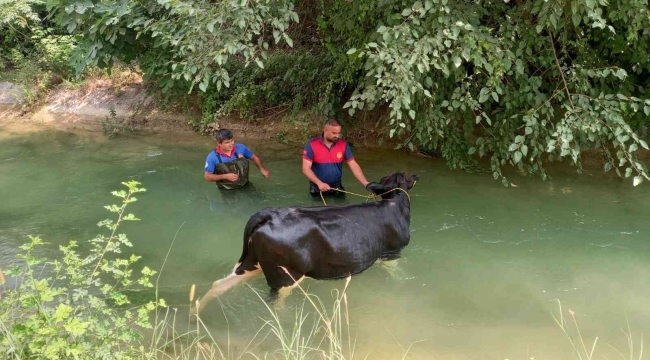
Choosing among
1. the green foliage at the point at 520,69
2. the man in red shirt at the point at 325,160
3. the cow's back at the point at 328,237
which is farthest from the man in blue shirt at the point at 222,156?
the cow's back at the point at 328,237

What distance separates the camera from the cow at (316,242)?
4355 mm

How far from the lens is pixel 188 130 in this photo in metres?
11.4

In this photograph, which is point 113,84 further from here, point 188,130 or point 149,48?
point 149,48

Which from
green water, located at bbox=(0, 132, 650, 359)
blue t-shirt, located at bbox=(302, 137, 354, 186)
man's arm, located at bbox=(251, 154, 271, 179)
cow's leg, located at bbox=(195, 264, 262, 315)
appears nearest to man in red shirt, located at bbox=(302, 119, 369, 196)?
blue t-shirt, located at bbox=(302, 137, 354, 186)

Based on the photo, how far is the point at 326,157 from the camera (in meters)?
6.57

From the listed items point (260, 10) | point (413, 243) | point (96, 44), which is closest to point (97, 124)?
point (96, 44)

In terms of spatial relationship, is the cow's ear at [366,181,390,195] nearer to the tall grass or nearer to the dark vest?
the tall grass

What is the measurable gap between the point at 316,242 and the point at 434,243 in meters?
2.15

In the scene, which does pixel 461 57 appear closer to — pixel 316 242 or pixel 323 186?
pixel 323 186

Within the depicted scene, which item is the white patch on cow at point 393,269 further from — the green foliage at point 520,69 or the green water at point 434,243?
the green foliage at point 520,69

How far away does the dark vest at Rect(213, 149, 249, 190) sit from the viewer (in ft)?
22.6

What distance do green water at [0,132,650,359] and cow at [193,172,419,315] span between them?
458 millimetres

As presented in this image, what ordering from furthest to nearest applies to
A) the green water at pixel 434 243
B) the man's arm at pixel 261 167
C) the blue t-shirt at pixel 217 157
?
the man's arm at pixel 261 167 < the blue t-shirt at pixel 217 157 < the green water at pixel 434 243

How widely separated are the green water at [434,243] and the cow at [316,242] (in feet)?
1.50
